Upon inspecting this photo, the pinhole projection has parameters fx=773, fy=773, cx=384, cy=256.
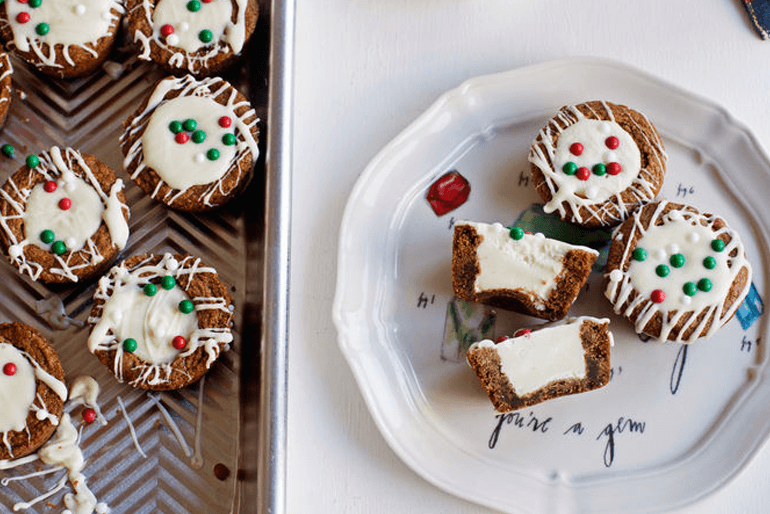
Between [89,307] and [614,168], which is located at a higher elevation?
[614,168]

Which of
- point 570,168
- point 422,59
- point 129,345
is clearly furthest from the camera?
point 422,59

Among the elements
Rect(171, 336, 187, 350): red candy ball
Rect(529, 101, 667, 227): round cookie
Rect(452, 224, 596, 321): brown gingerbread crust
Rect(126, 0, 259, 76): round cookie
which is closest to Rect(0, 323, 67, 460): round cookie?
Rect(171, 336, 187, 350): red candy ball

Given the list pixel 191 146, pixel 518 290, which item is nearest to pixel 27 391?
pixel 191 146

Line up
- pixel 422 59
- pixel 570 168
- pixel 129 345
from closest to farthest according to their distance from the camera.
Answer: pixel 129 345 < pixel 570 168 < pixel 422 59

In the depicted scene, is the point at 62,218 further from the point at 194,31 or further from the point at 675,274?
the point at 675,274

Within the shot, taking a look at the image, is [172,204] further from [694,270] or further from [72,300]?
[694,270]

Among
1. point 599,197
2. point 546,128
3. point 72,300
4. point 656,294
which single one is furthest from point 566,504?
point 72,300

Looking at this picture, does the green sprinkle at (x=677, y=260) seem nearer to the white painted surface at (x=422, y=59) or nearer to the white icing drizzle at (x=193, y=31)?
the white painted surface at (x=422, y=59)
